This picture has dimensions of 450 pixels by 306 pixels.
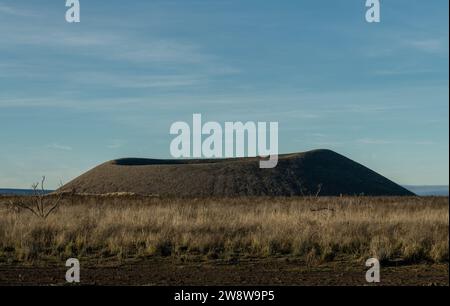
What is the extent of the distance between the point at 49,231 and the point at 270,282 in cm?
809

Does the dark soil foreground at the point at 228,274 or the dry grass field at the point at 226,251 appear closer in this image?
the dark soil foreground at the point at 228,274

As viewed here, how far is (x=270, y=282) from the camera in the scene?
1145 centimetres

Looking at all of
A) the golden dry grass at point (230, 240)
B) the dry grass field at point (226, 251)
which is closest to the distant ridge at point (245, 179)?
the golden dry grass at point (230, 240)

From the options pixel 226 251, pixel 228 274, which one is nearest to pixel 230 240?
pixel 226 251

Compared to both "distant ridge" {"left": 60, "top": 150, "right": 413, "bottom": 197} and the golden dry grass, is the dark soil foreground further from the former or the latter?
"distant ridge" {"left": 60, "top": 150, "right": 413, "bottom": 197}

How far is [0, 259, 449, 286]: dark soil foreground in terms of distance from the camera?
37.8ft

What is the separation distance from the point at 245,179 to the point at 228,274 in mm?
70757

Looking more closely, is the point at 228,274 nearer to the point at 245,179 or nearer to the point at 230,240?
the point at 230,240

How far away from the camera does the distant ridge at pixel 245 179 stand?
7994 centimetres

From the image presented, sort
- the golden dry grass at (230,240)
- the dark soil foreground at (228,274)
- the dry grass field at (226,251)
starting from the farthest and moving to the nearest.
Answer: the golden dry grass at (230,240) → the dry grass field at (226,251) → the dark soil foreground at (228,274)

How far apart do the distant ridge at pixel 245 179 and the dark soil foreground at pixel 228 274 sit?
62256mm

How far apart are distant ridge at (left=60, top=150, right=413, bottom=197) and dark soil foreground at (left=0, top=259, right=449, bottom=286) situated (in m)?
62.3

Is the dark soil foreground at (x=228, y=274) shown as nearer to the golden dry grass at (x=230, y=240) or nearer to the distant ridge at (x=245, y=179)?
the golden dry grass at (x=230, y=240)
